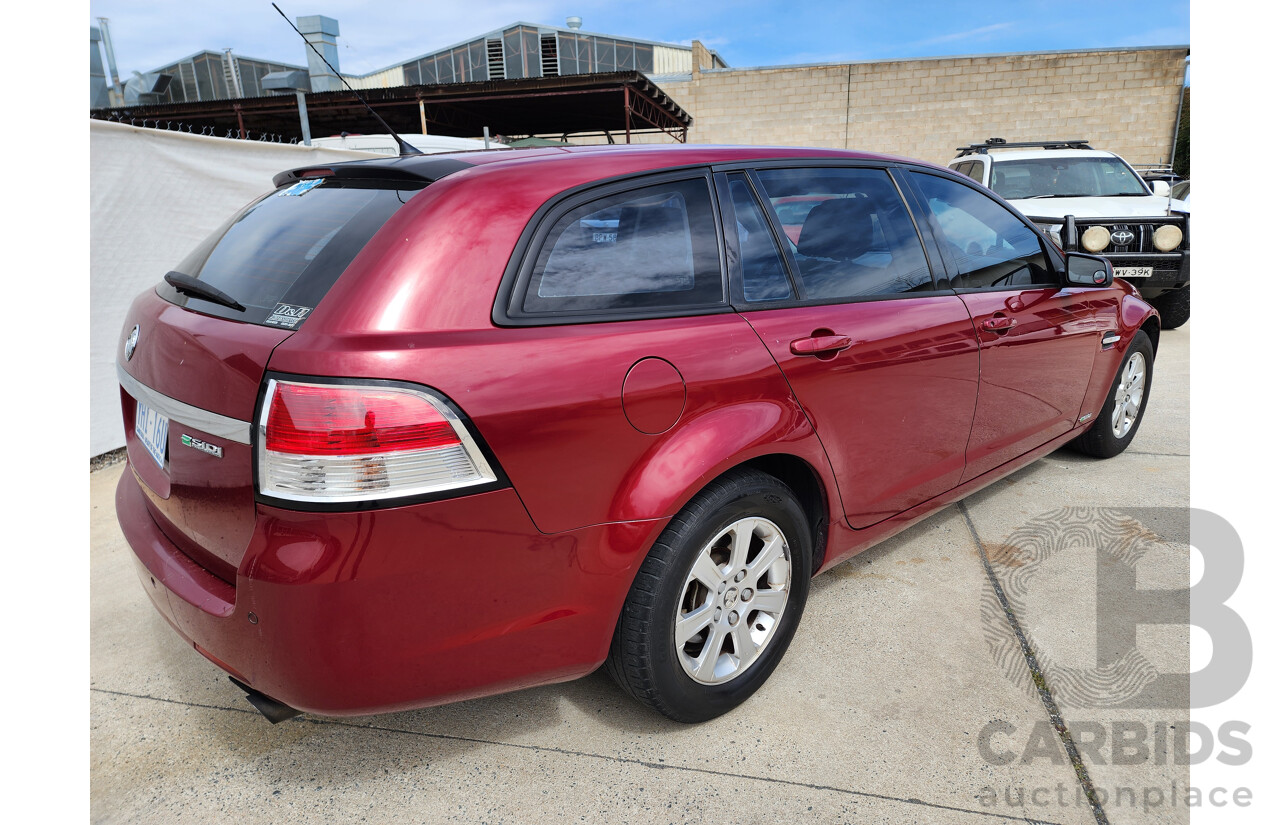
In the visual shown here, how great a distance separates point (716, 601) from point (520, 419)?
2.80 feet

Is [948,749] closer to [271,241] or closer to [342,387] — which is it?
[342,387]

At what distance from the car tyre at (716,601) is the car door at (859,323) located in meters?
0.30

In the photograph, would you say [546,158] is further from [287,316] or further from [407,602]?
[407,602]

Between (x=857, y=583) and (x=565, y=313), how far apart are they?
1837 mm

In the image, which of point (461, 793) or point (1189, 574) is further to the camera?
point (1189, 574)

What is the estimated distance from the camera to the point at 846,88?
23906 mm

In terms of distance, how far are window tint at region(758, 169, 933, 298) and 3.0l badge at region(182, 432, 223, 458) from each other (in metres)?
1.65

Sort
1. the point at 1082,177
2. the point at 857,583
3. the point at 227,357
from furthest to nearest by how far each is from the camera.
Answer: the point at 1082,177 < the point at 857,583 < the point at 227,357

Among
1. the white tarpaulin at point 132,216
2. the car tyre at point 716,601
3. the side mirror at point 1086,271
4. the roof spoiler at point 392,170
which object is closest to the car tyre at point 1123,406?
the side mirror at point 1086,271

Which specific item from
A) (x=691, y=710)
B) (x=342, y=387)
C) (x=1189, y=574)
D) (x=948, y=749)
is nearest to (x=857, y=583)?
(x=948, y=749)

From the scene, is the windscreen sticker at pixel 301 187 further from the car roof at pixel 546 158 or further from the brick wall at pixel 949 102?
the brick wall at pixel 949 102

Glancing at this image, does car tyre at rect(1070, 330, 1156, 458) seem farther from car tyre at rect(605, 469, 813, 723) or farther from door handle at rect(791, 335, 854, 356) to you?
Result: car tyre at rect(605, 469, 813, 723)

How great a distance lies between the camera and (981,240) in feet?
10.4

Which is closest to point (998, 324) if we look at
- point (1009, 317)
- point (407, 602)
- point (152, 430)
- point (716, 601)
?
point (1009, 317)
